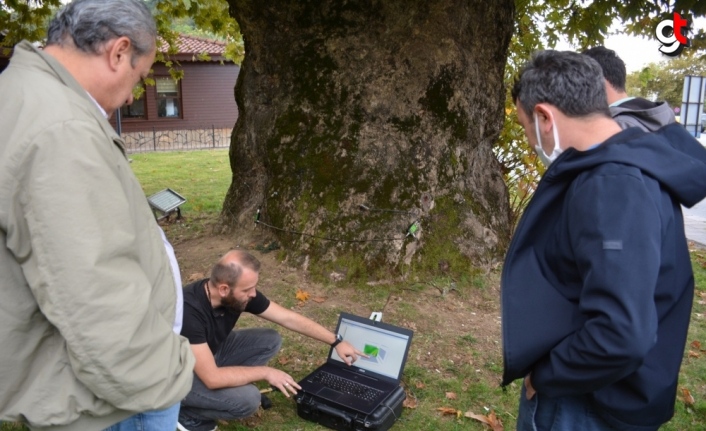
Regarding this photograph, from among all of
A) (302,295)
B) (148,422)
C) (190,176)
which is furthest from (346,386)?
(190,176)

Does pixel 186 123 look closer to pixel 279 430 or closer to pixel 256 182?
pixel 256 182

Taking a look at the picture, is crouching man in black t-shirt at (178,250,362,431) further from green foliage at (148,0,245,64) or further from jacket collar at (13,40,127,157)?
green foliage at (148,0,245,64)

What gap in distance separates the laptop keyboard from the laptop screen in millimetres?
135

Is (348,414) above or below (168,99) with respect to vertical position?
below

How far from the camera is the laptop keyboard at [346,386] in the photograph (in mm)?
3945

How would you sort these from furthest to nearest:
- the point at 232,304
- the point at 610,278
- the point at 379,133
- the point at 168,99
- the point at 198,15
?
the point at 168,99 → the point at 198,15 → the point at 379,133 → the point at 232,304 → the point at 610,278

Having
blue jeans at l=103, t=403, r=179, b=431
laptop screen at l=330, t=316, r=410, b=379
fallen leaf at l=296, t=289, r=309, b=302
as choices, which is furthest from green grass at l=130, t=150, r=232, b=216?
blue jeans at l=103, t=403, r=179, b=431

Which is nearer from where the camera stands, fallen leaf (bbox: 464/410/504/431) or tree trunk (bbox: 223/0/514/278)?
fallen leaf (bbox: 464/410/504/431)

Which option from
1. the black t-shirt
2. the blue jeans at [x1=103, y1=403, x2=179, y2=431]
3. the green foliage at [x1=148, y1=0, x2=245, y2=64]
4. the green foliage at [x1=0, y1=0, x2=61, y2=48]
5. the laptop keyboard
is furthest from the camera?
the green foliage at [x1=148, y1=0, x2=245, y2=64]

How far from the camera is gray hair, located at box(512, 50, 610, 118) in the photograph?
6.60ft

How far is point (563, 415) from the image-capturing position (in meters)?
2.21

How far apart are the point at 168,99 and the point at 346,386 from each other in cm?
2783

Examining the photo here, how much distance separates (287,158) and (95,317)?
15.7 ft

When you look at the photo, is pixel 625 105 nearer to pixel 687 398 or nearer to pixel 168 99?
pixel 687 398
